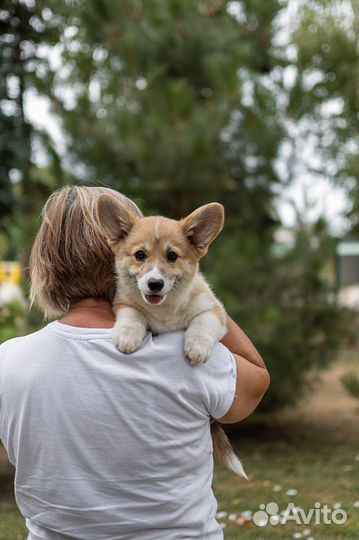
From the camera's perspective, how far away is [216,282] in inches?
267

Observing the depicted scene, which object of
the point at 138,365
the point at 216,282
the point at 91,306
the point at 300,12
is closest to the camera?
the point at 138,365

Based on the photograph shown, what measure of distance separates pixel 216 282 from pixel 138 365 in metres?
4.71

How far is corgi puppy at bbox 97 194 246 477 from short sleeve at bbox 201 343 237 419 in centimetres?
23

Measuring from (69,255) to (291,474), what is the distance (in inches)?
193

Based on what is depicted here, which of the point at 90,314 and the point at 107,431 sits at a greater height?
Answer: the point at 90,314

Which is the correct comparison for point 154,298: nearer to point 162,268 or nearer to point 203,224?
point 162,268

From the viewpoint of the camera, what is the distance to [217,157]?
737cm

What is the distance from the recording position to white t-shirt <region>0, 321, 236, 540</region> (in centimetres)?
207

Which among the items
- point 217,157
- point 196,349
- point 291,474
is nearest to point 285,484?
point 291,474

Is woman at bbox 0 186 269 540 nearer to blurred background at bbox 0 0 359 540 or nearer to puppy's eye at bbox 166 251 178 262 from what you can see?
puppy's eye at bbox 166 251 178 262

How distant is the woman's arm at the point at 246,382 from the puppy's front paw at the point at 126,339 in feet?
1.21

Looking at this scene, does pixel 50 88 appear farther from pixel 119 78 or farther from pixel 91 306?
pixel 91 306

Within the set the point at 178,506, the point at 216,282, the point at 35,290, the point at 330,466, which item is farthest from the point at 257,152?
the point at 178,506

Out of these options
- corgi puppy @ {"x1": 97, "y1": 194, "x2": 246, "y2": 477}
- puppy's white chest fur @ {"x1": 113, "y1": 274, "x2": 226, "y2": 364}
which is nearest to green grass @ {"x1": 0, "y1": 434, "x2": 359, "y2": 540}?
corgi puppy @ {"x1": 97, "y1": 194, "x2": 246, "y2": 477}
